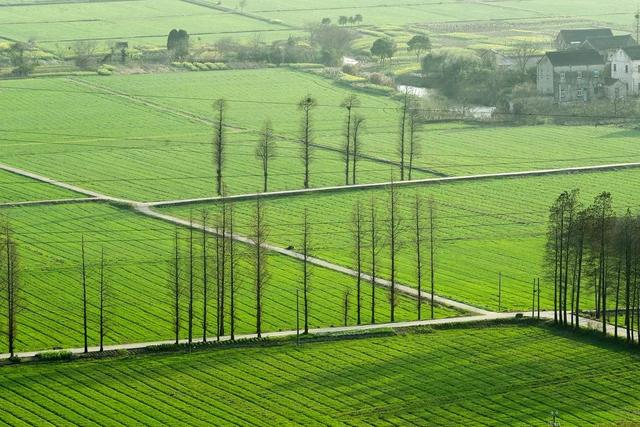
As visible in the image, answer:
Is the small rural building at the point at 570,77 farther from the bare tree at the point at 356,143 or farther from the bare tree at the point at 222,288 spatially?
the bare tree at the point at 222,288

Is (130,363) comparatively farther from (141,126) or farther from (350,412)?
(141,126)

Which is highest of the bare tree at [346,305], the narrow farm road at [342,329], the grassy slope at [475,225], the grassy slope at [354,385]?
the grassy slope at [475,225]

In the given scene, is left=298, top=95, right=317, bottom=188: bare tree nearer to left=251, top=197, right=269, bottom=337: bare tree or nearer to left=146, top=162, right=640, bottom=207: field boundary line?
left=146, top=162, right=640, bottom=207: field boundary line

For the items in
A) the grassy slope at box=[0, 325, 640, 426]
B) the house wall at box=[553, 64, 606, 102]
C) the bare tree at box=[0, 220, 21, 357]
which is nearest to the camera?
the grassy slope at box=[0, 325, 640, 426]

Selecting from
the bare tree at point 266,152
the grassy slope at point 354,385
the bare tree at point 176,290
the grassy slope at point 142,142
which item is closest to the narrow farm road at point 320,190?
the grassy slope at point 142,142

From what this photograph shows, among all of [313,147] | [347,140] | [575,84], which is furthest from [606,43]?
[347,140]

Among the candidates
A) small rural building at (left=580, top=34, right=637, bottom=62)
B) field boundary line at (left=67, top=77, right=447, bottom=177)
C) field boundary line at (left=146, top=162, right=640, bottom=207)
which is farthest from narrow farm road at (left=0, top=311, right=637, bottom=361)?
small rural building at (left=580, top=34, right=637, bottom=62)
